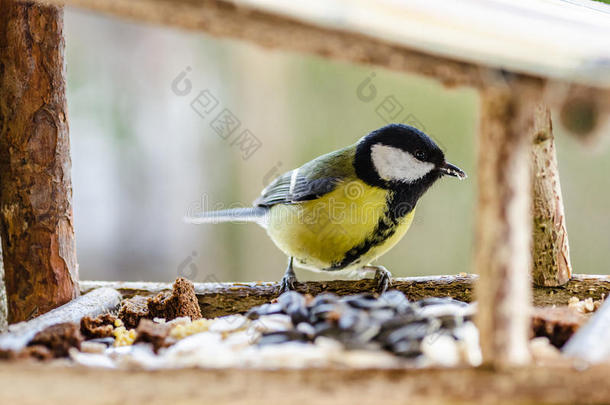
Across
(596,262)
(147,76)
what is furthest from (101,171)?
(596,262)

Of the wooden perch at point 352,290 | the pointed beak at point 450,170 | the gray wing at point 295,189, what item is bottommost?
the wooden perch at point 352,290

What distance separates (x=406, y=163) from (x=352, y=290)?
46cm

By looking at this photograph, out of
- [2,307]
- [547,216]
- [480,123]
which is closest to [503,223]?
[480,123]

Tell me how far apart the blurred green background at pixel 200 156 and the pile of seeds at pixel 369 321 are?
3.14 metres

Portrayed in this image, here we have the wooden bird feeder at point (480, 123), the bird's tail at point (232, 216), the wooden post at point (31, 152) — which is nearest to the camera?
the wooden bird feeder at point (480, 123)

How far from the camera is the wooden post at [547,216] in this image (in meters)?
1.75

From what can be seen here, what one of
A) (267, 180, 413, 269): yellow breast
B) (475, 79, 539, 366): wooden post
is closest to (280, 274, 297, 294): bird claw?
(267, 180, 413, 269): yellow breast

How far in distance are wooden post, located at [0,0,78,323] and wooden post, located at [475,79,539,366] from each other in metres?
1.17

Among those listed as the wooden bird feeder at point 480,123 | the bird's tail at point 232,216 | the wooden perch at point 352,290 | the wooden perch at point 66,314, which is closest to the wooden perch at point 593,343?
the wooden bird feeder at point 480,123

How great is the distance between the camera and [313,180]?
2082mm

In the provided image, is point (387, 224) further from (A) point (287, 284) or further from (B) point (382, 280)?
(A) point (287, 284)

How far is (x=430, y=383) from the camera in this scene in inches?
33.9

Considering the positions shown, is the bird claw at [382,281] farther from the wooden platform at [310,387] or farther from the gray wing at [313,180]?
the wooden platform at [310,387]

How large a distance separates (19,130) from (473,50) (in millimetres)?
1231
